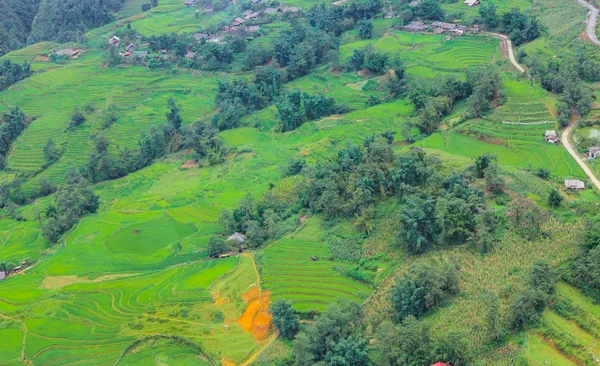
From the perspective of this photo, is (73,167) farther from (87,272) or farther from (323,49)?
(323,49)

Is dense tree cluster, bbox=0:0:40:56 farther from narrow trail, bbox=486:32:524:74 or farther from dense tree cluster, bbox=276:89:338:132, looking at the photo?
narrow trail, bbox=486:32:524:74

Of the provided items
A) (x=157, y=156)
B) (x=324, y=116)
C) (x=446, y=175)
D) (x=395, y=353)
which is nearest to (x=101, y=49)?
(x=157, y=156)

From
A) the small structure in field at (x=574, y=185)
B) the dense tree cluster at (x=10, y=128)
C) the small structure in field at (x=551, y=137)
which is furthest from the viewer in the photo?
the dense tree cluster at (x=10, y=128)

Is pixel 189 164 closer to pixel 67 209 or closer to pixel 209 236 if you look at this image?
pixel 67 209

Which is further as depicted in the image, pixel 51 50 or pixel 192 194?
pixel 51 50

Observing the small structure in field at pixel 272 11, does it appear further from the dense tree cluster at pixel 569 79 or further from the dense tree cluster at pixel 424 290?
the dense tree cluster at pixel 424 290

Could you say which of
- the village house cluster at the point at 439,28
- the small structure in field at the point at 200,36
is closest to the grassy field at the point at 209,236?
the village house cluster at the point at 439,28
